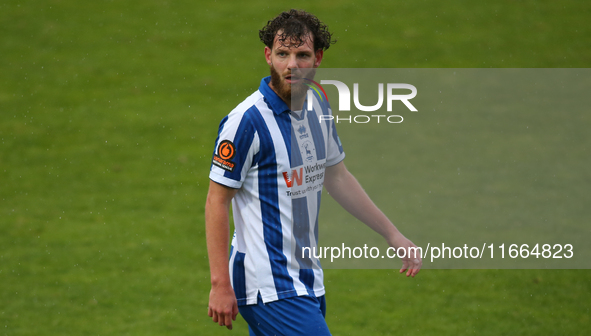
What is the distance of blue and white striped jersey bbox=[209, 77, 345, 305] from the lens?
10.6 ft

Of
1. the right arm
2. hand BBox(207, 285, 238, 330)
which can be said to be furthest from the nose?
hand BBox(207, 285, 238, 330)

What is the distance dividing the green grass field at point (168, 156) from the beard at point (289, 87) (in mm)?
3228

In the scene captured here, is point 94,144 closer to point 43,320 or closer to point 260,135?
point 43,320

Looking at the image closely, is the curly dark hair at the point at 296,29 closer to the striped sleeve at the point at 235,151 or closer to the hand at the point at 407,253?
the striped sleeve at the point at 235,151

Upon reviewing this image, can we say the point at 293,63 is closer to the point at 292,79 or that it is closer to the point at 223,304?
the point at 292,79

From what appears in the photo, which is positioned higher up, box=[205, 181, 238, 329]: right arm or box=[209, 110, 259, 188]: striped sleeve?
box=[209, 110, 259, 188]: striped sleeve

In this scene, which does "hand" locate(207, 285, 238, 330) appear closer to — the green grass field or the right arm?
the right arm

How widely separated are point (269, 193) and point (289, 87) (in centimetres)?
53

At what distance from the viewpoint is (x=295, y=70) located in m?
3.30

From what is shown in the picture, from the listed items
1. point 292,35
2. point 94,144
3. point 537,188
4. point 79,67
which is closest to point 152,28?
point 79,67

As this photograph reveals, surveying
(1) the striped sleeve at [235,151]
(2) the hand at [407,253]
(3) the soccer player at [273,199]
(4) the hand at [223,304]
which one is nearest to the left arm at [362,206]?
(2) the hand at [407,253]

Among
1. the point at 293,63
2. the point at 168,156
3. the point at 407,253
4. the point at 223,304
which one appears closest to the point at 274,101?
the point at 293,63

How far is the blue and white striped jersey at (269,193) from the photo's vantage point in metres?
3.22

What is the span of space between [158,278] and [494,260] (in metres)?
3.81
